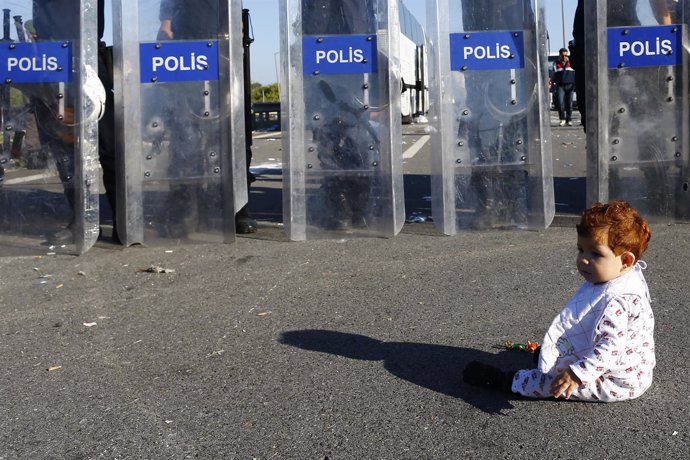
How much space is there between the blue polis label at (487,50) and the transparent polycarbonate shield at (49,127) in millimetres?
2571

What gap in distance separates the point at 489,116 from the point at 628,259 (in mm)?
3609

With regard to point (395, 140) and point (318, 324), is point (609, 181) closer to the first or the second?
point (395, 140)

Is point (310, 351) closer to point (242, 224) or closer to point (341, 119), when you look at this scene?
point (341, 119)

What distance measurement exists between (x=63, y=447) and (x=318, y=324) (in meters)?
1.73

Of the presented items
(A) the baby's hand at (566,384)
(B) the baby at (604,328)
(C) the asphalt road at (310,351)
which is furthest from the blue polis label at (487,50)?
(A) the baby's hand at (566,384)

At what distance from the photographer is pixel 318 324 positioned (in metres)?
4.92

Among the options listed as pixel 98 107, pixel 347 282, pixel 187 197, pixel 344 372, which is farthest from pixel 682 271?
pixel 98 107

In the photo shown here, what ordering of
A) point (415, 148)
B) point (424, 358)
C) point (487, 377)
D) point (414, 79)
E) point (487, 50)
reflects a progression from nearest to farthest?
1. point (487, 377)
2. point (424, 358)
3. point (487, 50)
4. point (415, 148)
5. point (414, 79)

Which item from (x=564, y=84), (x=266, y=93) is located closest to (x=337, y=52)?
(x=564, y=84)

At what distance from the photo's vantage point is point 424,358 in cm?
431

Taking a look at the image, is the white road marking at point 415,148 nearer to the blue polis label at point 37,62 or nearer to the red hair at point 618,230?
the blue polis label at point 37,62

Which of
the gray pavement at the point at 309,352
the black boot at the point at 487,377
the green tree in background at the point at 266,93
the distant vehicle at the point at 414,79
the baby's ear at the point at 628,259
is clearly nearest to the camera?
the gray pavement at the point at 309,352

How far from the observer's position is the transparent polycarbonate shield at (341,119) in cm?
700

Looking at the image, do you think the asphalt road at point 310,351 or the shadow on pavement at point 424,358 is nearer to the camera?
the asphalt road at point 310,351
